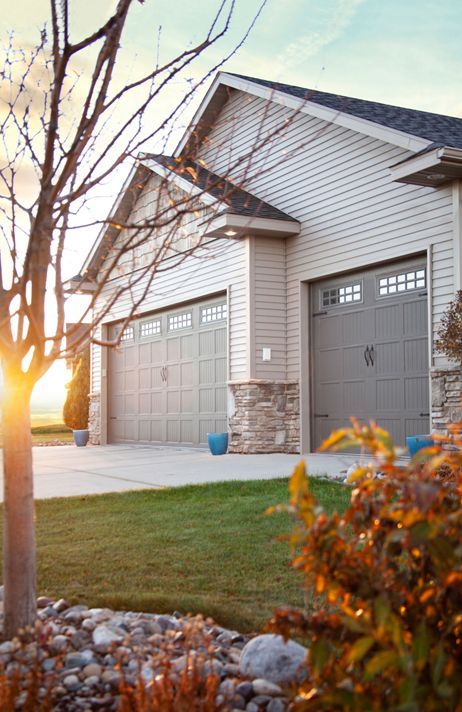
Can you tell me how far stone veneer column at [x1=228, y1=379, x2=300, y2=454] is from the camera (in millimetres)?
Answer: 11703

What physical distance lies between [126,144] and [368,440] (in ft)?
6.78

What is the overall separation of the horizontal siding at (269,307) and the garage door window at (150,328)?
12.0ft

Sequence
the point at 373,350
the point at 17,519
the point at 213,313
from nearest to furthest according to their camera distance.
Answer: the point at 17,519 < the point at 373,350 < the point at 213,313

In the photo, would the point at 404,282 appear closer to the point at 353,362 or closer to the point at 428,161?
the point at 353,362

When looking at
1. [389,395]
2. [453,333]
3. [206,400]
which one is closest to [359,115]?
[453,333]

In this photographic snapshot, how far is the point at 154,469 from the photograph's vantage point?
963 centimetres

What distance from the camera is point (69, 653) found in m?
2.81

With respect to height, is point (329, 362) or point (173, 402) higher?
point (329, 362)

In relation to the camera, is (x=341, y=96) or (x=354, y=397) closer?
(x=354, y=397)

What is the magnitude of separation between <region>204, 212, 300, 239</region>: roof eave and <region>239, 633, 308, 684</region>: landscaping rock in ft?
28.1

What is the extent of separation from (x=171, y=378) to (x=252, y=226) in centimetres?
402

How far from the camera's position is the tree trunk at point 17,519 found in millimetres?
2910

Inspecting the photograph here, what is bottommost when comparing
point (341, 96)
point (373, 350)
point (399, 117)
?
point (373, 350)

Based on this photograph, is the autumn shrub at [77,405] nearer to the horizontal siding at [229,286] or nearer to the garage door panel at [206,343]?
the horizontal siding at [229,286]
